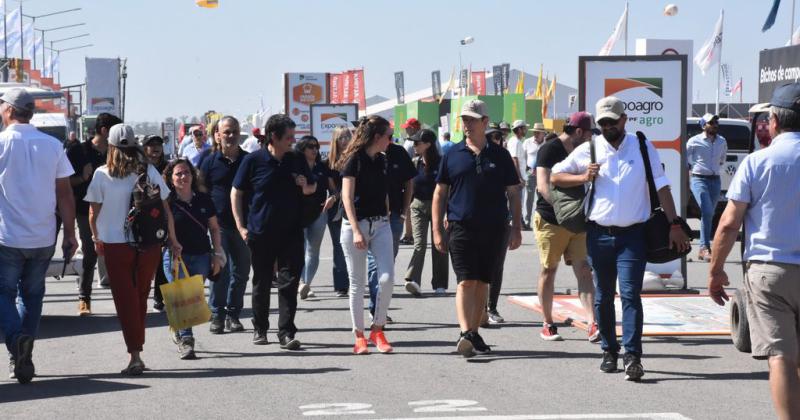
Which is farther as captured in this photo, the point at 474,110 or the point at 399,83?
the point at 399,83

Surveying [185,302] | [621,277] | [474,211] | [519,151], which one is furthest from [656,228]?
[519,151]

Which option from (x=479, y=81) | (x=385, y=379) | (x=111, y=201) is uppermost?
(x=479, y=81)

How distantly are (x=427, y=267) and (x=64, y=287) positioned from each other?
495cm

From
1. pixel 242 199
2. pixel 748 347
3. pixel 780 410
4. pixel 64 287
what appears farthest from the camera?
pixel 64 287

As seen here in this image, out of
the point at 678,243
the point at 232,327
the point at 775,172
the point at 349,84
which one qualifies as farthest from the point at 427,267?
the point at 349,84

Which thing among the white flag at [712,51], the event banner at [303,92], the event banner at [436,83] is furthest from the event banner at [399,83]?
the event banner at [303,92]

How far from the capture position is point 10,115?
361 inches

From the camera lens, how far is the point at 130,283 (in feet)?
31.0

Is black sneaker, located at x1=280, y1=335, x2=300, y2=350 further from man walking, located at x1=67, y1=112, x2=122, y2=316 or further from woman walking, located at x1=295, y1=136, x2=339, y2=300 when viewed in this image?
woman walking, located at x1=295, y1=136, x2=339, y2=300

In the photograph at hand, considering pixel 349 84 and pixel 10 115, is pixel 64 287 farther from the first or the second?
pixel 349 84

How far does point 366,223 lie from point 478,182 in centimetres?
106

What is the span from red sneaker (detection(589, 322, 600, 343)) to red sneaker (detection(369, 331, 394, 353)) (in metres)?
1.70

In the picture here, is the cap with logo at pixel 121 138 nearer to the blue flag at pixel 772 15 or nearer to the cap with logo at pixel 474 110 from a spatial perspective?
the cap with logo at pixel 474 110

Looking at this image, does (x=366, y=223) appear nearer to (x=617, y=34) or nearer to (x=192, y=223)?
(x=192, y=223)
